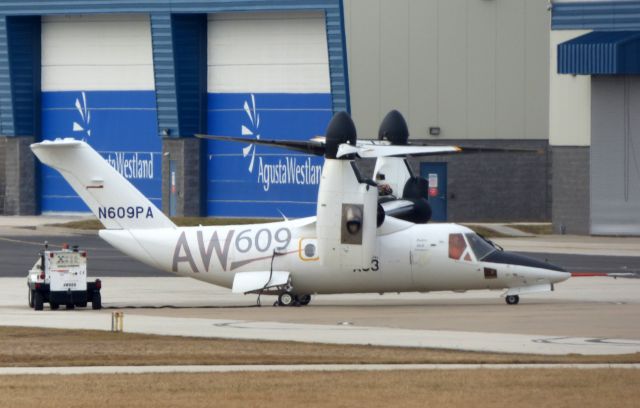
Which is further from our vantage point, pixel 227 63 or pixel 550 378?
pixel 227 63

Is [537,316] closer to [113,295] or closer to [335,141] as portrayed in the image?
[335,141]

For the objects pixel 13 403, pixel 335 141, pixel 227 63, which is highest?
pixel 227 63

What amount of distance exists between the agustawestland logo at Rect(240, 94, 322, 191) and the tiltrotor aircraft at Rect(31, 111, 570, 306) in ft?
101

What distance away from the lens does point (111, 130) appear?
234 feet

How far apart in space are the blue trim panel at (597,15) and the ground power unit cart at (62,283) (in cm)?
2973

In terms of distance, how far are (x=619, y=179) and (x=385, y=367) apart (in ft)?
123

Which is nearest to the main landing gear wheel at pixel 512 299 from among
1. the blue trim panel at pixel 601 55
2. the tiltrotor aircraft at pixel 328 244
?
the tiltrotor aircraft at pixel 328 244

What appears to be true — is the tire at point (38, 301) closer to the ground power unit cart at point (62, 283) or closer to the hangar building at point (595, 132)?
the ground power unit cart at point (62, 283)

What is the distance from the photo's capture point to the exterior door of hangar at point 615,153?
58312 millimetres

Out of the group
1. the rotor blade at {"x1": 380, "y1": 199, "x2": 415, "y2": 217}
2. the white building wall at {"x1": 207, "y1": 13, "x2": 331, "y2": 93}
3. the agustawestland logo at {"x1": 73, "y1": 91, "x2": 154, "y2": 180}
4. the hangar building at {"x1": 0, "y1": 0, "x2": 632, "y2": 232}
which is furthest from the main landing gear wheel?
the agustawestland logo at {"x1": 73, "y1": 91, "x2": 154, "y2": 180}

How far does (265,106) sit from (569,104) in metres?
14.9

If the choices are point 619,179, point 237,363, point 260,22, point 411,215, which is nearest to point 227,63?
point 260,22

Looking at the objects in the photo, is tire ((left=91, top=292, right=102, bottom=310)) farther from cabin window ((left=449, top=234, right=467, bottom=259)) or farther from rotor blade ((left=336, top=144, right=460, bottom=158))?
cabin window ((left=449, top=234, right=467, bottom=259))

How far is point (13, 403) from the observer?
763 inches
